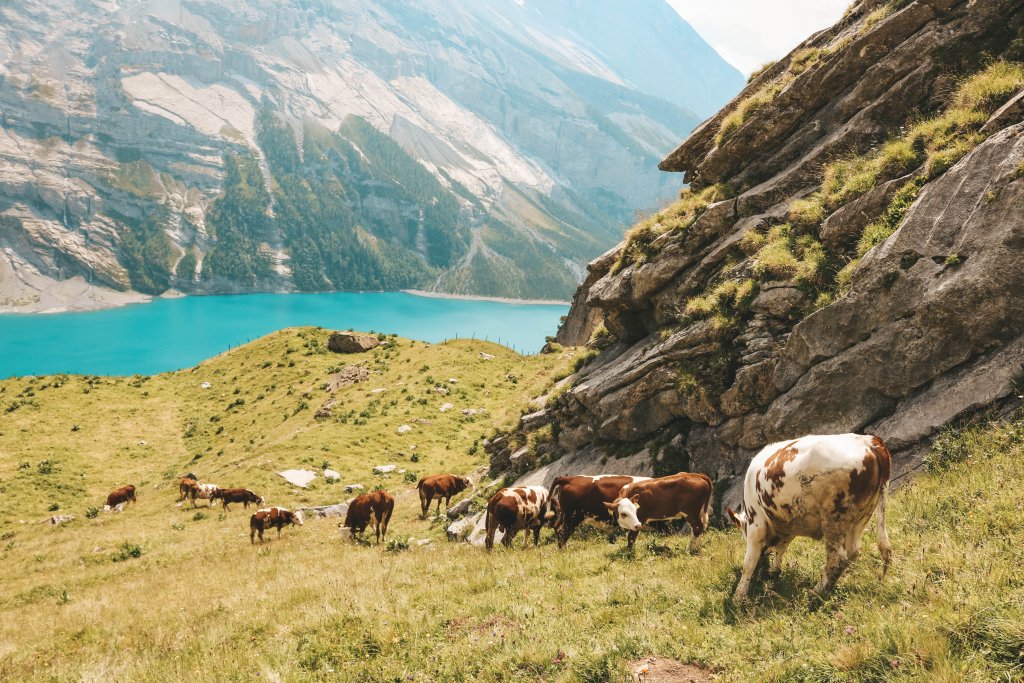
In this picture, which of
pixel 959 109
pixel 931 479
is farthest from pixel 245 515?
pixel 959 109

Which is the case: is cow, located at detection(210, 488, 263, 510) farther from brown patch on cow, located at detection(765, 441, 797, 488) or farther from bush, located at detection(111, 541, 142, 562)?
brown patch on cow, located at detection(765, 441, 797, 488)

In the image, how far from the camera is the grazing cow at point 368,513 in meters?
21.2

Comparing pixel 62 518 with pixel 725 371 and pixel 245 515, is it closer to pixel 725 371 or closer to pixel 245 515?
pixel 245 515

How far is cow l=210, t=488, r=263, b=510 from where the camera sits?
30.6 meters

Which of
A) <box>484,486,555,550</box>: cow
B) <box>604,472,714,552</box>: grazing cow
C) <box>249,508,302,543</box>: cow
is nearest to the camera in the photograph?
<box>604,472,714,552</box>: grazing cow

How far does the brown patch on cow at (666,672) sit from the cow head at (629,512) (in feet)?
18.4

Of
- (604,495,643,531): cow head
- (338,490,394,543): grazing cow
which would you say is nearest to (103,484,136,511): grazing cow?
(338,490,394,543): grazing cow

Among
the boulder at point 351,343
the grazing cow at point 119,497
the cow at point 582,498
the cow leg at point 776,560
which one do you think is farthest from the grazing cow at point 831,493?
the boulder at point 351,343

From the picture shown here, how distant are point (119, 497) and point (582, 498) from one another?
1285 inches

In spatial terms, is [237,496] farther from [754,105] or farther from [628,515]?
[754,105]

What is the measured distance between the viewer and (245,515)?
1159 inches

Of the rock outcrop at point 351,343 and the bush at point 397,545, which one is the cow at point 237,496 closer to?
the bush at point 397,545

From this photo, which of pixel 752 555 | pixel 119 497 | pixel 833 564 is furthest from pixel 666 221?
pixel 119 497

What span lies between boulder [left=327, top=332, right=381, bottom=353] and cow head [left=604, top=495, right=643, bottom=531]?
50862mm
